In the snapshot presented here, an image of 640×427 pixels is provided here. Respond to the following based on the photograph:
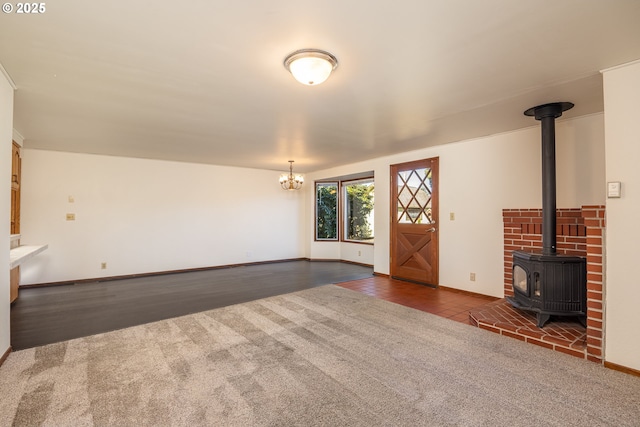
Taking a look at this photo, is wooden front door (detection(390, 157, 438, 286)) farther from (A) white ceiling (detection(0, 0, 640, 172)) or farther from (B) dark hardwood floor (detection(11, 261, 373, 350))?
(A) white ceiling (detection(0, 0, 640, 172))

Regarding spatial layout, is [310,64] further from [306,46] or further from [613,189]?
[613,189]

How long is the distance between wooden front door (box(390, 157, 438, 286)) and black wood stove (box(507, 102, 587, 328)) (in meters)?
1.75

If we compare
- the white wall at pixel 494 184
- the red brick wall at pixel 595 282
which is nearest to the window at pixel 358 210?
the white wall at pixel 494 184

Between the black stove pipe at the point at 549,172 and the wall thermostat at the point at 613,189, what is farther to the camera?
the black stove pipe at the point at 549,172

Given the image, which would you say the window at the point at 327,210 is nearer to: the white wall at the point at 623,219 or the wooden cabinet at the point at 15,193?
the wooden cabinet at the point at 15,193

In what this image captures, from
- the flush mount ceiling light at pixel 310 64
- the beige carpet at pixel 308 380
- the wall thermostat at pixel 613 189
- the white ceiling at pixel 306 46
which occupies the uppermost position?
the white ceiling at pixel 306 46

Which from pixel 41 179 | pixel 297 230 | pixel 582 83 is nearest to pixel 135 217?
pixel 41 179

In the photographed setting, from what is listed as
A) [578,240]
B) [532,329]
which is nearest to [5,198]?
[532,329]

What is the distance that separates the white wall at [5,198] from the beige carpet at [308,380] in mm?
306

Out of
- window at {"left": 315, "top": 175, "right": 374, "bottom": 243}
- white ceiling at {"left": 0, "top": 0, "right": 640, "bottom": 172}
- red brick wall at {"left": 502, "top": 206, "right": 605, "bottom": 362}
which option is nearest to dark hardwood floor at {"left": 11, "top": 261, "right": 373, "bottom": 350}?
window at {"left": 315, "top": 175, "right": 374, "bottom": 243}

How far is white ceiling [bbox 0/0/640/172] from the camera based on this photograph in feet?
5.53

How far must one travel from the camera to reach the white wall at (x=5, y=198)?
7.82 ft

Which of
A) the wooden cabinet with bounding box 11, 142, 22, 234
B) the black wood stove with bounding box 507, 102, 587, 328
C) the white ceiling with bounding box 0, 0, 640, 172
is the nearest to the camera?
the white ceiling with bounding box 0, 0, 640, 172

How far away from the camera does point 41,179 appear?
501 centimetres
